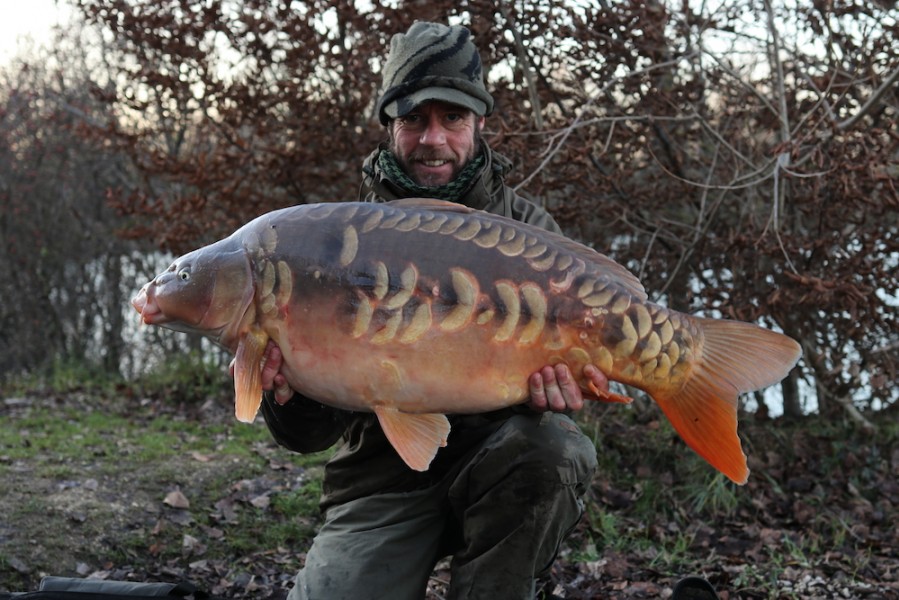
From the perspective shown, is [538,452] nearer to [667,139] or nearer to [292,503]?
[292,503]

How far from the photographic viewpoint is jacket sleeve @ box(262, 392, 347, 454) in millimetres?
2209

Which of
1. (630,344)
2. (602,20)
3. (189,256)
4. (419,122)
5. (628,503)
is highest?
(602,20)

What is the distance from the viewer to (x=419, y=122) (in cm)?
250

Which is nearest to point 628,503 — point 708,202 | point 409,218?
point 708,202

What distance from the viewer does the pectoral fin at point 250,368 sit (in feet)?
5.99

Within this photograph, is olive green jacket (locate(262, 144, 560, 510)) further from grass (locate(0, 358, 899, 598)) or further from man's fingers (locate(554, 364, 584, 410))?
grass (locate(0, 358, 899, 598))

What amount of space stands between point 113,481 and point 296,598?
1.63 m

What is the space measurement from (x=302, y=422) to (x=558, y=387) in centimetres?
67

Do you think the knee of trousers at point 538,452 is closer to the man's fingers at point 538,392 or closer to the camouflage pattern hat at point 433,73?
the man's fingers at point 538,392

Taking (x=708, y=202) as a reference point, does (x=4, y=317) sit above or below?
below

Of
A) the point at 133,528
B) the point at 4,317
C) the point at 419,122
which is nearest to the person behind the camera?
the point at 419,122

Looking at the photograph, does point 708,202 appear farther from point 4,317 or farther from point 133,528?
point 4,317

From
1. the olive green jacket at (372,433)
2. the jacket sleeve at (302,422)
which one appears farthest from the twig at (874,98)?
the jacket sleeve at (302,422)

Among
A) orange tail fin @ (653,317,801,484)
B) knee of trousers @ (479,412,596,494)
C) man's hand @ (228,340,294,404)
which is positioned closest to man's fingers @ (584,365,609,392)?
orange tail fin @ (653,317,801,484)
